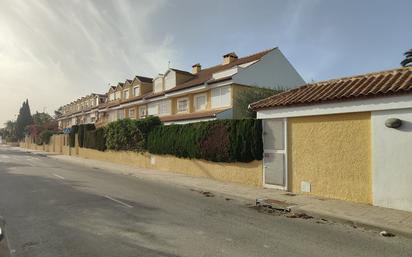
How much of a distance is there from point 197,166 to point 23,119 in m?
103

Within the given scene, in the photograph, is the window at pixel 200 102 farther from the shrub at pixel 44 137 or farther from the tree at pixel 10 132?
the tree at pixel 10 132

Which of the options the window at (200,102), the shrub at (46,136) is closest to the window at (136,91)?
the window at (200,102)

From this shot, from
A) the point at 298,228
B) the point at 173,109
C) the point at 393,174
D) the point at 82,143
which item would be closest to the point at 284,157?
the point at 393,174

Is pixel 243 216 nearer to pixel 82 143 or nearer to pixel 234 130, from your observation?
pixel 234 130

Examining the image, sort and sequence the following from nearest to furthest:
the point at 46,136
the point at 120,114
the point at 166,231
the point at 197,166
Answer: the point at 166,231
the point at 197,166
the point at 120,114
the point at 46,136

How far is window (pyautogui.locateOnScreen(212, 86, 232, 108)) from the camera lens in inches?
1049

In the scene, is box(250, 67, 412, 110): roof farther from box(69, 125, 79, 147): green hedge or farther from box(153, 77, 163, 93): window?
box(69, 125, 79, 147): green hedge

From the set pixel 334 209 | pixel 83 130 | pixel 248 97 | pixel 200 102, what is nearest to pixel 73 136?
pixel 83 130

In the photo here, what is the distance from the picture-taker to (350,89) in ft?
38.1

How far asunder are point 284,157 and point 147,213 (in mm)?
6182

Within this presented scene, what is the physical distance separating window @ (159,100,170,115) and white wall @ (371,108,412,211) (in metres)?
25.3

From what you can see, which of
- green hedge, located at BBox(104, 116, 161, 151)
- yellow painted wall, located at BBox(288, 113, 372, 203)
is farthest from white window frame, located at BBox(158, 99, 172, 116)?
yellow painted wall, located at BBox(288, 113, 372, 203)

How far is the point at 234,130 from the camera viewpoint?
52.9ft

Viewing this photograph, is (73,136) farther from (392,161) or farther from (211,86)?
(392,161)
